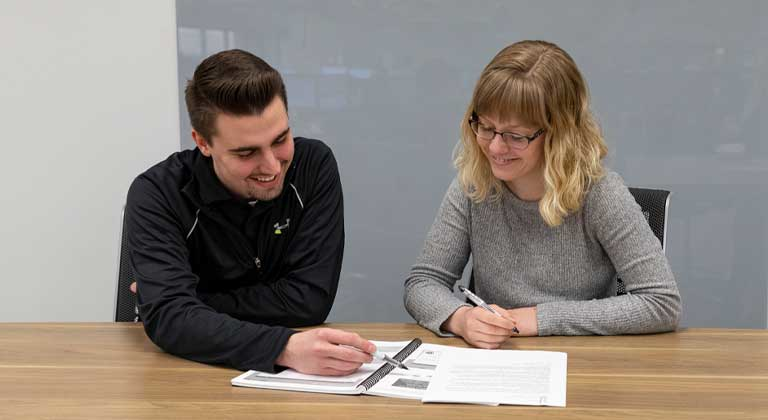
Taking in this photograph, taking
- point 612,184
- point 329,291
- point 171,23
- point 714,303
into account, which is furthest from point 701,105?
point 171,23

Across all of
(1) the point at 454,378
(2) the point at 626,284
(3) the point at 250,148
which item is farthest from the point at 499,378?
(3) the point at 250,148

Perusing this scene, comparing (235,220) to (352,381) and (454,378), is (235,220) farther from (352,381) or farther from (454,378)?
(454,378)

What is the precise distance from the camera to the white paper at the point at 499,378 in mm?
1461

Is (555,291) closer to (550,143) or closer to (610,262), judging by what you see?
(610,262)

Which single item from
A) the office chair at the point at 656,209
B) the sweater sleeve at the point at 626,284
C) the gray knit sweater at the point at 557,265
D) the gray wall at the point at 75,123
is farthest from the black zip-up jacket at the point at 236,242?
the gray wall at the point at 75,123

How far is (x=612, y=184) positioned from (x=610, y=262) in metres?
0.21

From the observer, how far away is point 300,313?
6.61ft

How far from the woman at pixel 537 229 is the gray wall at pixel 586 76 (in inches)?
35.6

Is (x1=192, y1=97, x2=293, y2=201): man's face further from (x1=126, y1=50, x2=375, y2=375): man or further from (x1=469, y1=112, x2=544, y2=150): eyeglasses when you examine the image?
(x1=469, y1=112, x2=544, y2=150): eyeglasses

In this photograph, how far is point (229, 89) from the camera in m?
1.93

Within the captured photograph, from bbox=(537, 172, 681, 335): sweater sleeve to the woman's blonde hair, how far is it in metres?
0.06

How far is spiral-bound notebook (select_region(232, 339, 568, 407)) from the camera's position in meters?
1.48

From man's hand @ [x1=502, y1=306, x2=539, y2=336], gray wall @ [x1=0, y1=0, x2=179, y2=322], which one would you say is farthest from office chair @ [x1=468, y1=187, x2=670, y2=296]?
gray wall @ [x1=0, y1=0, x2=179, y2=322]

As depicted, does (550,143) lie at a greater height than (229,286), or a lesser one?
greater
